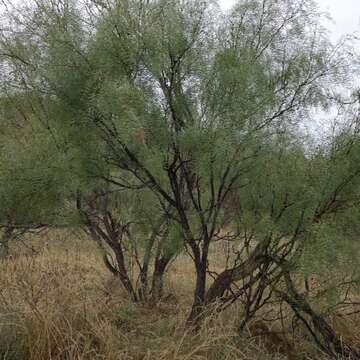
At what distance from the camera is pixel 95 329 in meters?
5.00

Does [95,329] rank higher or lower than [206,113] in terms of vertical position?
lower

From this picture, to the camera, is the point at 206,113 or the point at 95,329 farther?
the point at 206,113

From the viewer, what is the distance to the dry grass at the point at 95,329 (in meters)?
4.73

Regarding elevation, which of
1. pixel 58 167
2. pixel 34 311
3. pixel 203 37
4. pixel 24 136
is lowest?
pixel 34 311

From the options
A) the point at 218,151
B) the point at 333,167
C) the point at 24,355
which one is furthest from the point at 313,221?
the point at 24,355

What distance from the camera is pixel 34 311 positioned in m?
4.95

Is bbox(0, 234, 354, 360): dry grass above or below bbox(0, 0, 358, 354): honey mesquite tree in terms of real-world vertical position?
below

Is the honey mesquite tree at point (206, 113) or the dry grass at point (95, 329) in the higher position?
the honey mesquite tree at point (206, 113)

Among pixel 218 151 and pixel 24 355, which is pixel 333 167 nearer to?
pixel 218 151

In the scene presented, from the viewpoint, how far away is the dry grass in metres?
4.73

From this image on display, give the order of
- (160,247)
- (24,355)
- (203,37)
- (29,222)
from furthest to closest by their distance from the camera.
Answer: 1. (160,247)
2. (29,222)
3. (203,37)
4. (24,355)

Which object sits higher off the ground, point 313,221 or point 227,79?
point 227,79

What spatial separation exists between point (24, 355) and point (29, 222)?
2.03 m

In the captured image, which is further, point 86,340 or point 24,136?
point 24,136
